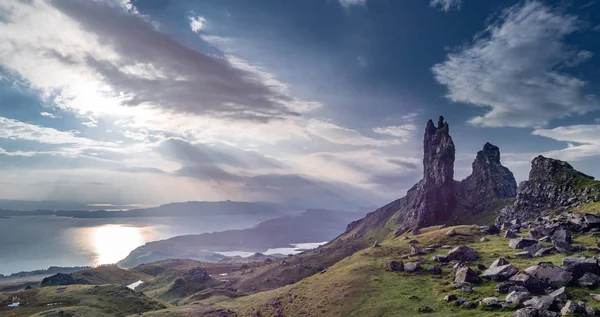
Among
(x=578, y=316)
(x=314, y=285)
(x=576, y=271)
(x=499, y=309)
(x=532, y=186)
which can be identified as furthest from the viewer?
(x=532, y=186)

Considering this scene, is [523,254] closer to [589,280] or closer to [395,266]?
[589,280]

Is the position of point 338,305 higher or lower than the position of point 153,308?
higher

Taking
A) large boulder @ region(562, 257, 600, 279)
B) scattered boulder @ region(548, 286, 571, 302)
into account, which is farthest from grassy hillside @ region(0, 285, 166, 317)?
large boulder @ region(562, 257, 600, 279)

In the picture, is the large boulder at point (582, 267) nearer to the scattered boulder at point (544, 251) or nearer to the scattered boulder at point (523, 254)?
the scattered boulder at point (544, 251)

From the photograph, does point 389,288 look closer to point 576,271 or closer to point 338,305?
point 338,305

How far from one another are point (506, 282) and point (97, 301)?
439ft

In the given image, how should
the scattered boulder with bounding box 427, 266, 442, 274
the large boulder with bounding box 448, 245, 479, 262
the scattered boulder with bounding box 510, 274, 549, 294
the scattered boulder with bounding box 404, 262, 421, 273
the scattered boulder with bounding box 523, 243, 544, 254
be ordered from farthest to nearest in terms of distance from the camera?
the scattered boulder with bounding box 404, 262, 421, 273 < the large boulder with bounding box 448, 245, 479, 262 < the scattered boulder with bounding box 427, 266, 442, 274 < the scattered boulder with bounding box 523, 243, 544, 254 < the scattered boulder with bounding box 510, 274, 549, 294

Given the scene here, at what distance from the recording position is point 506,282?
5712cm

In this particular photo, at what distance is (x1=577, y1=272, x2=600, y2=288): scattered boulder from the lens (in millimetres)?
51719

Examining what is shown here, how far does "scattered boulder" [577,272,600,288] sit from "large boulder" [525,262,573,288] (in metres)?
1.39

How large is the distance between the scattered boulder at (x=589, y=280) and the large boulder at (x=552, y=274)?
1.39m

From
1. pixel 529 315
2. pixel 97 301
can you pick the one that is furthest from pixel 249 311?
pixel 529 315

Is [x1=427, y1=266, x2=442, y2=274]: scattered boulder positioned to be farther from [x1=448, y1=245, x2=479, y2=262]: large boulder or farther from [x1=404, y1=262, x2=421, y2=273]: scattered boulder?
[x1=448, y1=245, x2=479, y2=262]: large boulder

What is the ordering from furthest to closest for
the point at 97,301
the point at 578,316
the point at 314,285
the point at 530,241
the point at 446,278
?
the point at 97,301, the point at 314,285, the point at 530,241, the point at 446,278, the point at 578,316
